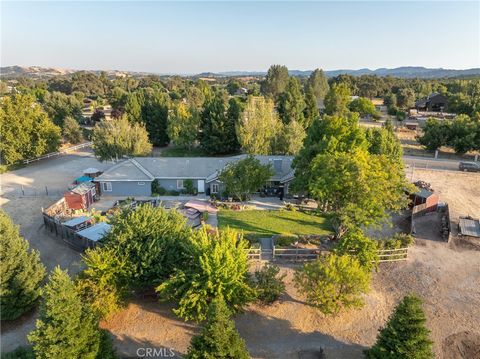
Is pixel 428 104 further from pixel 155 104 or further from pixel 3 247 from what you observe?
pixel 3 247

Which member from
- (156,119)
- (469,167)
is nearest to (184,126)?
(156,119)

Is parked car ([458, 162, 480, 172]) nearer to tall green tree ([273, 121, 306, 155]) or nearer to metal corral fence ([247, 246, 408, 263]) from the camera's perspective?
tall green tree ([273, 121, 306, 155])

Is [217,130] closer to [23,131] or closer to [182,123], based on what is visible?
[182,123]

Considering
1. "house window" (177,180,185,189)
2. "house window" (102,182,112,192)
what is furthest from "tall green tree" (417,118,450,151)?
"house window" (102,182,112,192)

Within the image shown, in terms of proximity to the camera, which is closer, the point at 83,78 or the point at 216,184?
the point at 216,184

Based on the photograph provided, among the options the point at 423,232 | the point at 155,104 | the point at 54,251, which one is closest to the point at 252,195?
the point at 423,232

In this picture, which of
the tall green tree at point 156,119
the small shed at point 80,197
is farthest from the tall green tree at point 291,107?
the small shed at point 80,197

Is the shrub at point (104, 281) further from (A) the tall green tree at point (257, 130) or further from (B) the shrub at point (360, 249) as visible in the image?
(A) the tall green tree at point (257, 130)
